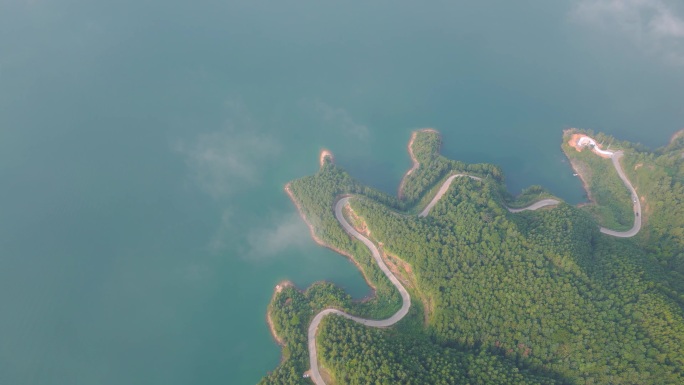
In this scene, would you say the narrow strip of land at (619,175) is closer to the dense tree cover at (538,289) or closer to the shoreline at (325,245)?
the dense tree cover at (538,289)

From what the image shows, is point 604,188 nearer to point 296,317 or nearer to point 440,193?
point 440,193

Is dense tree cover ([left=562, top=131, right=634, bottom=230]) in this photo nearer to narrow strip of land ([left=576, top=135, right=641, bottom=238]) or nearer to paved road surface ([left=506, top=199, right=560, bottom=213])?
narrow strip of land ([left=576, top=135, right=641, bottom=238])

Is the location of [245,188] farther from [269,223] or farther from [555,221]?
[555,221]

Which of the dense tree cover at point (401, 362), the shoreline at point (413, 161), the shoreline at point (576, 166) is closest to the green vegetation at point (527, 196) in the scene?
the shoreline at point (576, 166)

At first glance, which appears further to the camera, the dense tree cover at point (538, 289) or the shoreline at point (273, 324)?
the shoreline at point (273, 324)

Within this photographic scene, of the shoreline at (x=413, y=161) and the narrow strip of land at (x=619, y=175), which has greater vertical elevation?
the shoreline at (x=413, y=161)

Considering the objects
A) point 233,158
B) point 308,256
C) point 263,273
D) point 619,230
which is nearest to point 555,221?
point 619,230

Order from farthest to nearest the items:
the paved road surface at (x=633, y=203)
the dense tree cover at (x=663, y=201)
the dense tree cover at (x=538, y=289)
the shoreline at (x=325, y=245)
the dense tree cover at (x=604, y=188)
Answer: the dense tree cover at (x=604, y=188)
the paved road surface at (x=633, y=203)
the shoreline at (x=325, y=245)
the dense tree cover at (x=663, y=201)
the dense tree cover at (x=538, y=289)
